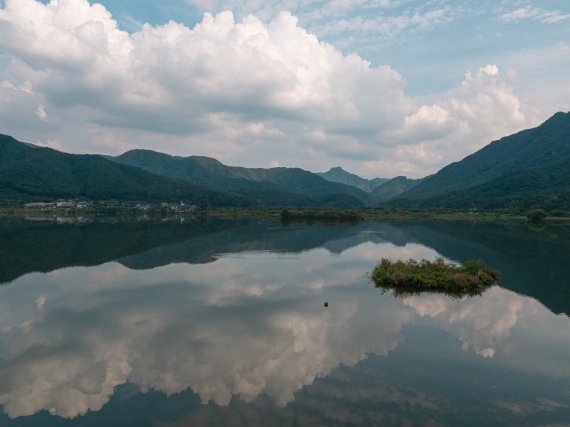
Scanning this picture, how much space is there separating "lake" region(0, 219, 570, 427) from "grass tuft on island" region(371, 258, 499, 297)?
5.77ft

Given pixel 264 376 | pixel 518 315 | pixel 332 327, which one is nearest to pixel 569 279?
pixel 518 315

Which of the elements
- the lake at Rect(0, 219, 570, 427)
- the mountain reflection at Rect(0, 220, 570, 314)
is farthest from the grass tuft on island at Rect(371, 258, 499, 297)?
the mountain reflection at Rect(0, 220, 570, 314)

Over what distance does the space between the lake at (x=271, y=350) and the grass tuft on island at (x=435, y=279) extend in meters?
1.76

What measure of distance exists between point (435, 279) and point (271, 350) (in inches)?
996

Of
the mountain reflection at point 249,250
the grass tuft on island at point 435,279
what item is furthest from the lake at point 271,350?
the grass tuft on island at point 435,279

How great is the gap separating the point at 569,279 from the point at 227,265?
4534 centimetres

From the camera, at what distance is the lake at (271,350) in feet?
58.7

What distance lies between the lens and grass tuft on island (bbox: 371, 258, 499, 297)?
139 feet

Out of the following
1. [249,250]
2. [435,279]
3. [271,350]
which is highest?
[435,279]

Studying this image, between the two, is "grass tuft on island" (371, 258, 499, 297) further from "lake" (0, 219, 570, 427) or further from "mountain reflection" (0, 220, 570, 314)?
"mountain reflection" (0, 220, 570, 314)

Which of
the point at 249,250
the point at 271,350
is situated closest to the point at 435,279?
the point at 271,350

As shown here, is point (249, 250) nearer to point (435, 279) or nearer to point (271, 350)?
point (435, 279)

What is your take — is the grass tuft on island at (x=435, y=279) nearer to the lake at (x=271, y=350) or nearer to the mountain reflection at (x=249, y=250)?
the lake at (x=271, y=350)

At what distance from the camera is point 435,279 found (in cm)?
4344
